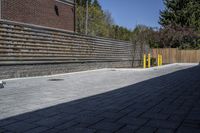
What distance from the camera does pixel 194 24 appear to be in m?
36.7

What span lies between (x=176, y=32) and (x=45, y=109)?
3264cm

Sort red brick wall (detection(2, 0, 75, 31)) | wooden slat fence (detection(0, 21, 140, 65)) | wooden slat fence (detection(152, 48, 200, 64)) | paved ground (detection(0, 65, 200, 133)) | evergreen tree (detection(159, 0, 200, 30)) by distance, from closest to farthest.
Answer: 1. paved ground (detection(0, 65, 200, 133))
2. wooden slat fence (detection(0, 21, 140, 65))
3. red brick wall (detection(2, 0, 75, 31))
4. wooden slat fence (detection(152, 48, 200, 64))
5. evergreen tree (detection(159, 0, 200, 30))

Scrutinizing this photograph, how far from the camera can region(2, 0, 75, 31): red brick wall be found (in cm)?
1227

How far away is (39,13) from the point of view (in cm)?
1422

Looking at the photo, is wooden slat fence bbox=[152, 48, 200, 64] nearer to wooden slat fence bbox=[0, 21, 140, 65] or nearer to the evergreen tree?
the evergreen tree

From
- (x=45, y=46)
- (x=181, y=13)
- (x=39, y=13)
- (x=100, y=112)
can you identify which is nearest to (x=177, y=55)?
(x=181, y=13)

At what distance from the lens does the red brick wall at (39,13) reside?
12.3m

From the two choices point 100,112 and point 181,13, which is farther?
point 181,13

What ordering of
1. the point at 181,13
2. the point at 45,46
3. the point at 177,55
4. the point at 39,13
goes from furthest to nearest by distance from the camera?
the point at 181,13 < the point at 177,55 < the point at 39,13 < the point at 45,46

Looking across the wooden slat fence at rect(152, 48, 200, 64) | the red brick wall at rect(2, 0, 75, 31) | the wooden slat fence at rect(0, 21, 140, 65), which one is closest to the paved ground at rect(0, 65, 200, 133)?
the wooden slat fence at rect(0, 21, 140, 65)

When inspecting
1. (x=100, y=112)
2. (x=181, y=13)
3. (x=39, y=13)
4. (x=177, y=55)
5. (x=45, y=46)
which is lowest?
(x=100, y=112)

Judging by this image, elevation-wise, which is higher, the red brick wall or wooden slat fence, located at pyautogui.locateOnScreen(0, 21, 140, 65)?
the red brick wall

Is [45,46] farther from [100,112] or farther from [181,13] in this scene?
[181,13]

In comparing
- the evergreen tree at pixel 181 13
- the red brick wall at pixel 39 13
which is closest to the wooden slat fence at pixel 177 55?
the evergreen tree at pixel 181 13
